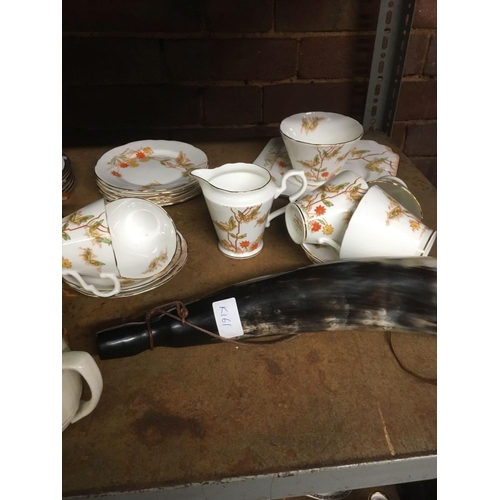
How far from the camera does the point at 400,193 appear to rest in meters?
0.69

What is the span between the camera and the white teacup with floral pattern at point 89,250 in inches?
22.8

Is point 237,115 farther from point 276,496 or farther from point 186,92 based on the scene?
point 276,496

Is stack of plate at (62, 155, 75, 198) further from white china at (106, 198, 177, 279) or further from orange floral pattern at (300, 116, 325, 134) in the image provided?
orange floral pattern at (300, 116, 325, 134)

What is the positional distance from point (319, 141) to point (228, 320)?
0.49 m

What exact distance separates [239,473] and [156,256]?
11.9 inches

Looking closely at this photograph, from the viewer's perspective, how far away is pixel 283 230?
2.44ft

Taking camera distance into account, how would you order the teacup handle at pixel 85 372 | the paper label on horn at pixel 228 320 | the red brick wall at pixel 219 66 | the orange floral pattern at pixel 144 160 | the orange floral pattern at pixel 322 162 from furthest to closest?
the red brick wall at pixel 219 66
the orange floral pattern at pixel 144 160
the orange floral pattern at pixel 322 162
the paper label on horn at pixel 228 320
the teacup handle at pixel 85 372

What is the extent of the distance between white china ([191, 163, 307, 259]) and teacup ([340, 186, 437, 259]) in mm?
126

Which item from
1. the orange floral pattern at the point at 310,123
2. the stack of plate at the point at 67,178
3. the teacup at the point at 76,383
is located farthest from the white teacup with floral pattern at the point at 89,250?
the orange floral pattern at the point at 310,123

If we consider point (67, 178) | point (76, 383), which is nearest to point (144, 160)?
point (67, 178)

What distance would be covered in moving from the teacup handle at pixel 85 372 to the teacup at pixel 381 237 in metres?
0.35

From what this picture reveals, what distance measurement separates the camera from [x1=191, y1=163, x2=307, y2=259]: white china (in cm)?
61

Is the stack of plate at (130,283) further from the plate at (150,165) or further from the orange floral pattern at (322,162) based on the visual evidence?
the orange floral pattern at (322,162)

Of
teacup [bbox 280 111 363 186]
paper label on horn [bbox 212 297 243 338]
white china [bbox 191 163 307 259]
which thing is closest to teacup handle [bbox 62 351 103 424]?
paper label on horn [bbox 212 297 243 338]
